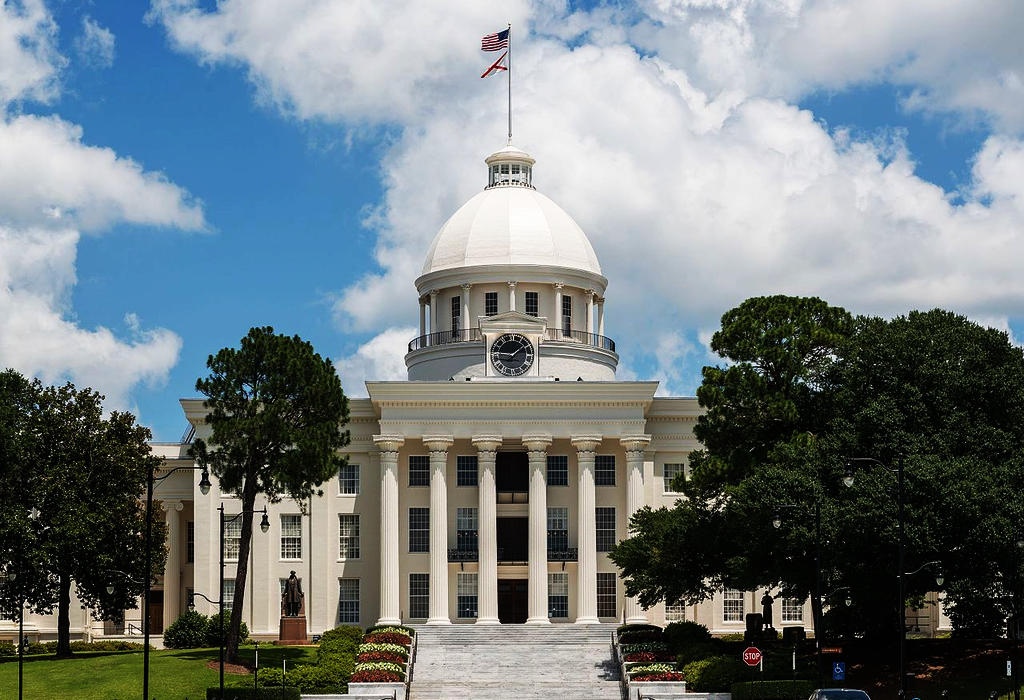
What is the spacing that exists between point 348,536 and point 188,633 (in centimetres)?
1022

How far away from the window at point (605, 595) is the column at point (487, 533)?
5.74m

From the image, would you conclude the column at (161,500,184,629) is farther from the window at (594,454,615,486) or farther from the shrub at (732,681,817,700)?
the shrub at (732,681,817,700)

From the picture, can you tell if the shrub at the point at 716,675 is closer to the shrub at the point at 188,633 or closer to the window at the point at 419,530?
the window at the point at 419,530

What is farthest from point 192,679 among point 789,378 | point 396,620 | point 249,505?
point 789,378

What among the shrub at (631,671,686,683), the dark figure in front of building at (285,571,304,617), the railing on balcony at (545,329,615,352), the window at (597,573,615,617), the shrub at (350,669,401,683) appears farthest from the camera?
the railing on balcony at (545,329,615,352)

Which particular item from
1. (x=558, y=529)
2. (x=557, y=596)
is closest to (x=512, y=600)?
(x=557, y=596)

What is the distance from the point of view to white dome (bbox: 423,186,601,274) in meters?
84.6

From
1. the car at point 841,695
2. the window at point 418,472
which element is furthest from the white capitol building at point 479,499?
the car at point 841,695

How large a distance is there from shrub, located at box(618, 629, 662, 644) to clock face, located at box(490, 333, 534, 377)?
18.0 metres

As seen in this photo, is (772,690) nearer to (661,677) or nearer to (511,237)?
(661,677)

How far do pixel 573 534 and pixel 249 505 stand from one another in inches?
907

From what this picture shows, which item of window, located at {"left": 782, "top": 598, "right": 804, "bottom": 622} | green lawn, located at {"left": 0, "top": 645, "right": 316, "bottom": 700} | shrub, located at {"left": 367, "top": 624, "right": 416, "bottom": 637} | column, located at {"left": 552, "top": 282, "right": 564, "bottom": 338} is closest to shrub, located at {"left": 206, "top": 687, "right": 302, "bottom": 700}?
green lawn, located at {"left": 0, "top": 645, "right": 316, "bottom": 700}

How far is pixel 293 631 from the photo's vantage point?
72.7 m

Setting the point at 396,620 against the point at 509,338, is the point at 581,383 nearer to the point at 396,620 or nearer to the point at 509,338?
the point at 509,338
